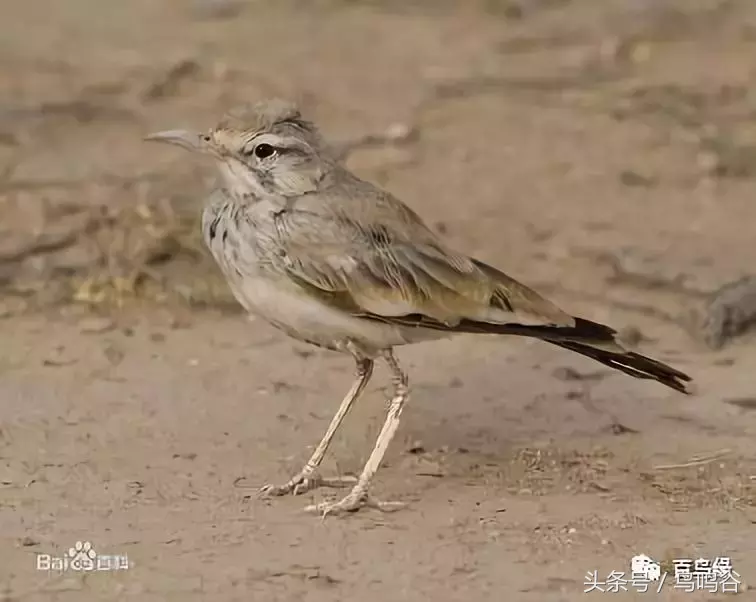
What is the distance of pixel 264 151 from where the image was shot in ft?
12.0

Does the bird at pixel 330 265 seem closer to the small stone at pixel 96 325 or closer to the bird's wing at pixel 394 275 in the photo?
the bird's wing at pixel 394 275

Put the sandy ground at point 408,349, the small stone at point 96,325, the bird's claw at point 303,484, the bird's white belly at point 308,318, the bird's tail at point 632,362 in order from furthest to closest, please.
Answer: the small stone at point 96,325
the bird's tail at point 632,362
the bird's claw at point 303,484
the bird's white belly at point 308,318
the sandy ground at point 408,349

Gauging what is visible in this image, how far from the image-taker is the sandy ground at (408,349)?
11.2 ft

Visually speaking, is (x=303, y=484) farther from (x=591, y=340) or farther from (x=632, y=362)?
(x=632, y=362)

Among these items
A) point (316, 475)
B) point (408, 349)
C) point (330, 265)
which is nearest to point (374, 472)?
point (316, 475)

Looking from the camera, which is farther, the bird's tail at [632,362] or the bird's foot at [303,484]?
the bird's tail at [632,362]

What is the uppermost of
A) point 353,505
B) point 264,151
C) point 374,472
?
point 264,151

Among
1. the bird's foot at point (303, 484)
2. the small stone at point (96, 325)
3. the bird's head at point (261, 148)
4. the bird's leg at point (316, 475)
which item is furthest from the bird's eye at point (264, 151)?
the small stone at point (96, 325)

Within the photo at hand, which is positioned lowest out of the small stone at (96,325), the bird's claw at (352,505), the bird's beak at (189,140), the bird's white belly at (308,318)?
the bird's claw at (352,505)

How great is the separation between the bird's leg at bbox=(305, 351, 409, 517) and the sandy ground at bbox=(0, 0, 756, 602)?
67 millimetres

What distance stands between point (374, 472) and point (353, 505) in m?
0.13

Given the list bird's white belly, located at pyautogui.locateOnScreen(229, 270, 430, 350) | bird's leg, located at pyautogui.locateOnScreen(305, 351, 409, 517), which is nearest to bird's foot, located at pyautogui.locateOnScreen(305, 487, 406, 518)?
bird's leg, located at pyautogui.locateOnScreen(305, 351, 409, 517)

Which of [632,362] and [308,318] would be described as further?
[632,362]

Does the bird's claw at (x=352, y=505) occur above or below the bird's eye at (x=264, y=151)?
below
